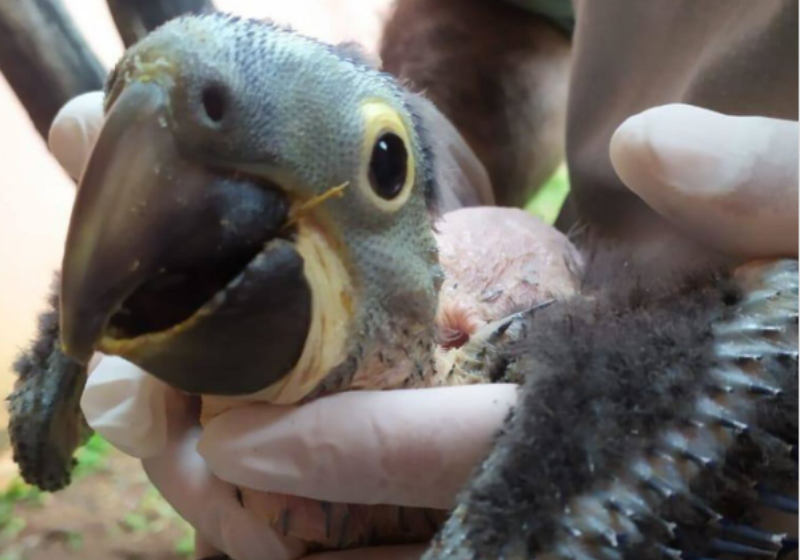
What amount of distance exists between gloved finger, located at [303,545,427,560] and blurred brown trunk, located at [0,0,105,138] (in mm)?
727

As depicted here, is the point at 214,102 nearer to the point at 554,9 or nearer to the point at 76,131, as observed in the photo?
the point at 76,131

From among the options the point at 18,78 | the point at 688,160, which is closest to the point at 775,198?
the point at 688,160

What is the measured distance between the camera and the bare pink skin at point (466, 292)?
0.65 meters

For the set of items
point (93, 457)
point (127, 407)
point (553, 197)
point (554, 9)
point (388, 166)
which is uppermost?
point (388, 166)

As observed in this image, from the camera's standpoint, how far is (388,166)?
0.56 m

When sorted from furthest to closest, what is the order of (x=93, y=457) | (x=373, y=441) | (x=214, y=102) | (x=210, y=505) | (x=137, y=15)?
1. (x=93, y=457)
2. (x=137, y=15)
3. (x=210, y=505)
4. (x=373, y=441)
5. (x=214, y=102)

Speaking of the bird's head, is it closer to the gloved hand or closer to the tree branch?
the gloved hand

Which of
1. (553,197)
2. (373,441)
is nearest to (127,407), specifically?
(373,441)

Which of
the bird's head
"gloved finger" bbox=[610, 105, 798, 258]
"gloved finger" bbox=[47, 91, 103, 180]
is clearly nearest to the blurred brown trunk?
"gloved finger" bbox=[47, 91, 103, 180]

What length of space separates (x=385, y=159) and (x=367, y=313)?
10 cm

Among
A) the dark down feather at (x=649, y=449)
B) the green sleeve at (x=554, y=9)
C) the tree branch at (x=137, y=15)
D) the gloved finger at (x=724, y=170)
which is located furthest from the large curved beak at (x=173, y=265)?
the green sleeve at (x=554, y=9)

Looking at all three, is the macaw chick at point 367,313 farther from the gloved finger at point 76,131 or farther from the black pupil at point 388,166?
the gloved finger at point 76,131

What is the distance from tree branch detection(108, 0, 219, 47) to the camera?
3.43 feet

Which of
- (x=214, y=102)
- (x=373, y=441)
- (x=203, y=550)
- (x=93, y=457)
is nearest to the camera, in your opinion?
(x=214, y=102)
